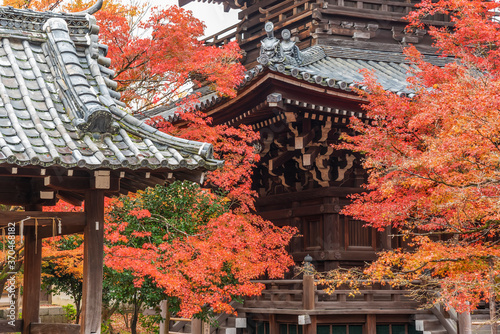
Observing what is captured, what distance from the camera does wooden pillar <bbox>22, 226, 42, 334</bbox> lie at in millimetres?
8750

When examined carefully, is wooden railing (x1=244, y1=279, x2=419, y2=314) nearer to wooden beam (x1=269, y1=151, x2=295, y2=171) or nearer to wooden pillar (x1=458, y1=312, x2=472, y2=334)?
wooden pillar (x1=458, y1=312, x2=472, y2=334)

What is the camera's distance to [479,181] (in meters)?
9.38

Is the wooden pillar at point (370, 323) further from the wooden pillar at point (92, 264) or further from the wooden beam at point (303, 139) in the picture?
the wooden pillar at point (92, 264)

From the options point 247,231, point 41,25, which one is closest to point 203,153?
point 41,25

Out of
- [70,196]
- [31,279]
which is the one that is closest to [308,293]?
[70,196]

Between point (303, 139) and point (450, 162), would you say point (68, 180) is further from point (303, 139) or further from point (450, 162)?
point (303, 139)

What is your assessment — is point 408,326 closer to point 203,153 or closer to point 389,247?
point 389,247

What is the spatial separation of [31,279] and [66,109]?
2.60 m

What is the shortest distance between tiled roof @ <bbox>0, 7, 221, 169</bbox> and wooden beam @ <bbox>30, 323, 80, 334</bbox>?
255 cm

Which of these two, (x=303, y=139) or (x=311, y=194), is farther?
(x=311, y=194)

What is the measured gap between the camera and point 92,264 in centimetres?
740

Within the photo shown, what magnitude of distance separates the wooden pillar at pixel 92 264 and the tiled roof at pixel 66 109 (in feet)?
2.57

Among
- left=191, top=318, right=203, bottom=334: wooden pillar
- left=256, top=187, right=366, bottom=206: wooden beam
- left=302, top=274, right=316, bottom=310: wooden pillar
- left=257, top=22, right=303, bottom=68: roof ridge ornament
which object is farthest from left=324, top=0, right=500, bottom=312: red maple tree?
left=191, top=318, right=203, bottom=334: wooden pillar

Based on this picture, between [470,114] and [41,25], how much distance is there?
6.21 meters
